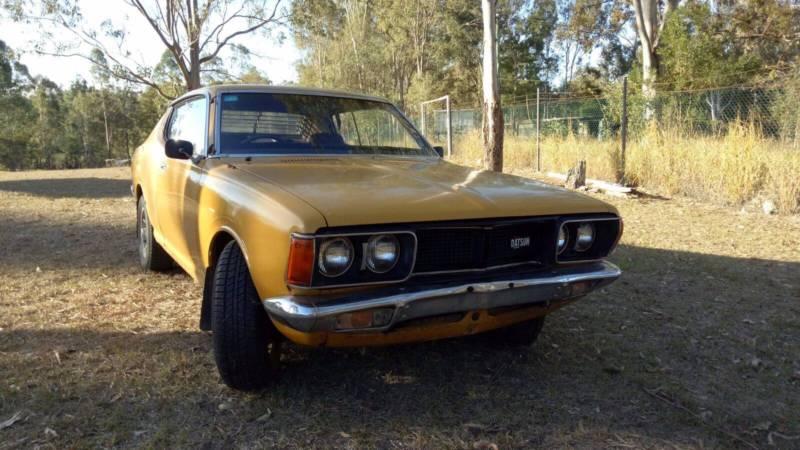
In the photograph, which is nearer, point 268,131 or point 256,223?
point 256,223

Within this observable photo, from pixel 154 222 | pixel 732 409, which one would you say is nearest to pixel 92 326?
pixel 154 222

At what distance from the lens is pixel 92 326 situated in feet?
12.0

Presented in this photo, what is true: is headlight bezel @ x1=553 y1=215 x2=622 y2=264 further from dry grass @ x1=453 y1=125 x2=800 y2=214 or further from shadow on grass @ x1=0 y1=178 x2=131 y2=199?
shadow on grass @ x1=0 y1=178 x2=131 y2=199

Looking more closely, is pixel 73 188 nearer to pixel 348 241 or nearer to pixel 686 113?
pixel 348 241

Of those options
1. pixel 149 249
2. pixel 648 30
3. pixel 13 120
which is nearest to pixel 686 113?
pixel 149 249

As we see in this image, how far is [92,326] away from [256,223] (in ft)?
6.84

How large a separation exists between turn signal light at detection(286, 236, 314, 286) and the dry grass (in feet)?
25.8

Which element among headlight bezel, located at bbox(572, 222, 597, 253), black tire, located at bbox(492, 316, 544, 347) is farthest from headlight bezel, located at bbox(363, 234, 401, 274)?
black tire, located at bbox(492, 316, 544, 347)

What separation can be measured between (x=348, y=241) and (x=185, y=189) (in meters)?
1.60

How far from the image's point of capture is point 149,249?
483cm

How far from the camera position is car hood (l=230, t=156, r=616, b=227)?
2227 millimetres

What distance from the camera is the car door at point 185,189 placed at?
318cm

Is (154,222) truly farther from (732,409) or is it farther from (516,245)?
(732,409)

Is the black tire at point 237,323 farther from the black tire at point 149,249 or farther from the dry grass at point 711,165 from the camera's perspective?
the dry grass at point 711,165
